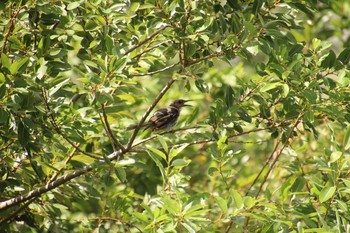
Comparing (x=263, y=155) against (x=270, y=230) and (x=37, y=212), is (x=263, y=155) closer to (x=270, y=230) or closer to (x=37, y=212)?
(x=37, y=212)

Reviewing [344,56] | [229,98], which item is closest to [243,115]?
[229,98]

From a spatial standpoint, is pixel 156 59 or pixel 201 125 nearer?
pixel 201 125

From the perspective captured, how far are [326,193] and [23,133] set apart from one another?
188 centimetres

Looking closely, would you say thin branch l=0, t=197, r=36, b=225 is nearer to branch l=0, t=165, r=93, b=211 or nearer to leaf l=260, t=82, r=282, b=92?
branch l=0, t=165, r=93, b=211

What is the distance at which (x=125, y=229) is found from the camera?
520cm

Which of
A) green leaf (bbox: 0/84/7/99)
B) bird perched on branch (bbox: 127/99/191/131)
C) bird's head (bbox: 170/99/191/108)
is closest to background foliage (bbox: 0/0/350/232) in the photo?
green leaf (bbox: 0/84/7/99)

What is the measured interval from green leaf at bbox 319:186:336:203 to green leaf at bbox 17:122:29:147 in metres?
1.83

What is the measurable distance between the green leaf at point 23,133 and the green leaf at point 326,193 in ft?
6.00

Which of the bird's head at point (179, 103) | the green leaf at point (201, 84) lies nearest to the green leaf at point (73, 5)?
the green leaf at point (201, 84)

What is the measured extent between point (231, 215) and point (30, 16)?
1.85 m

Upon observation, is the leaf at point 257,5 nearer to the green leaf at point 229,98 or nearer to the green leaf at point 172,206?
the green leaf at point 229,98

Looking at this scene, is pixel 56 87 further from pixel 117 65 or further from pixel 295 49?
pixel 295 49

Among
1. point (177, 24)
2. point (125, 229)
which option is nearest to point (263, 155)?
point (125, 229)

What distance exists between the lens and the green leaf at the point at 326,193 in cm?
400
